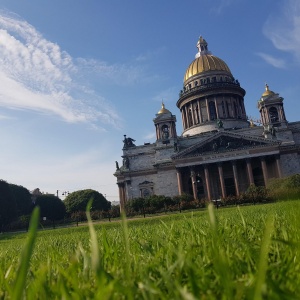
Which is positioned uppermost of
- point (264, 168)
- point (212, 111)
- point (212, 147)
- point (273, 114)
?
point (212, 111)

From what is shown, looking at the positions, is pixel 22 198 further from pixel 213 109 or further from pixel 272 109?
pixel 272 109

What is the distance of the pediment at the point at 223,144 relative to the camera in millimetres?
50844

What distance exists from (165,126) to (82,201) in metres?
20.5

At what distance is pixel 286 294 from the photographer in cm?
70

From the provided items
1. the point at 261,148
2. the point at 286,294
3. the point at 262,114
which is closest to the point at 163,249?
the point at 286,294

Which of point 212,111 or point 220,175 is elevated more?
point 212,111

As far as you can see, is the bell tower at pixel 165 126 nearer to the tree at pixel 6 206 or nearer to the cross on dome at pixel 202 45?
the cross on dome at pixel 202 45

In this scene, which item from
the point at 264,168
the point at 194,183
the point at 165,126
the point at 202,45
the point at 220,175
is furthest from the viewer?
the point at 202,45

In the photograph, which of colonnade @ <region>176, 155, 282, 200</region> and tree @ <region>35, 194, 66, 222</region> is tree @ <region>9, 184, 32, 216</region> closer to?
tree @ <region>35, 194, 66, 222</region>

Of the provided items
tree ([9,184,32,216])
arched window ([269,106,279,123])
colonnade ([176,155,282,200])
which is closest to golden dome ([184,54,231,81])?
arched window ([269,106,279,123])

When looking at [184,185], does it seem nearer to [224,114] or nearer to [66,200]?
[224,114]

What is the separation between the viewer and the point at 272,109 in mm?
56500

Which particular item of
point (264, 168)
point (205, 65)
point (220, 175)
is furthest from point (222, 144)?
point (205, 65)

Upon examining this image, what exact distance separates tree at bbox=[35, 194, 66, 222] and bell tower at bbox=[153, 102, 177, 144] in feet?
82.7
